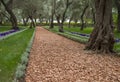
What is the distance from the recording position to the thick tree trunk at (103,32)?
38.1 ft

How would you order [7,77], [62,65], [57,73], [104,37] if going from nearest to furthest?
[7,77] → [57,73] → [62,65] → [104,37]

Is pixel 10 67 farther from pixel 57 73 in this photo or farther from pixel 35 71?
pixel 57 73

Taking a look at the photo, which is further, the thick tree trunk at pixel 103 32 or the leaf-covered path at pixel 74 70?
the thick tree trunk at pixel 103 32

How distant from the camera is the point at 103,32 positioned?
1195 centimetres

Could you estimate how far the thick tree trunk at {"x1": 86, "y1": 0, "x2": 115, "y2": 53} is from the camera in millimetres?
11617

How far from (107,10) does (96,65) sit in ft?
14.4

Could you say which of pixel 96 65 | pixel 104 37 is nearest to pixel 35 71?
pixel 96 65

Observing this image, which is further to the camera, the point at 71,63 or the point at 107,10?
the point at 107,10

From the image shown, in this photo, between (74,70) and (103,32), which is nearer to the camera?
(74,70)

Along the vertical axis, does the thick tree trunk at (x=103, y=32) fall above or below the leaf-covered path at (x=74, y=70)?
above

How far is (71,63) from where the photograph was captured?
8.93 meters

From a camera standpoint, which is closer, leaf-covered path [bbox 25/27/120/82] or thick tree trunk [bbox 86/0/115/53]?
leaf-covered path [bbox 25/27/120/82]

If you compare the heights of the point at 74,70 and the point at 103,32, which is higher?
the point at 103,32

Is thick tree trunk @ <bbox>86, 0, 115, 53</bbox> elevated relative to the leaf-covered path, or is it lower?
elevated
